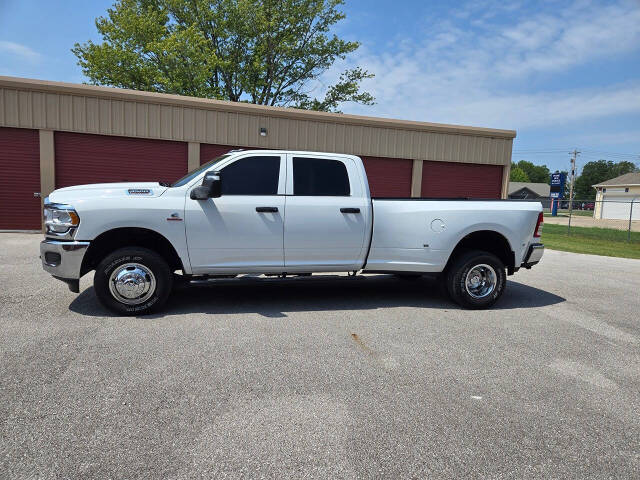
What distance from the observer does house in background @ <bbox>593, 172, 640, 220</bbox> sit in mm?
44753

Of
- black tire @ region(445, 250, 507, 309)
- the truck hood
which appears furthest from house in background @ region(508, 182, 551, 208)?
the truck hood

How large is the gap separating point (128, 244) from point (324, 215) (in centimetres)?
241

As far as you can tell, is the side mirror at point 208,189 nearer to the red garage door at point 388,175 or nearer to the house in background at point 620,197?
the red garage door at point 388,175

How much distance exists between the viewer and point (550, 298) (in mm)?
6832

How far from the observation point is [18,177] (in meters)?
12.7

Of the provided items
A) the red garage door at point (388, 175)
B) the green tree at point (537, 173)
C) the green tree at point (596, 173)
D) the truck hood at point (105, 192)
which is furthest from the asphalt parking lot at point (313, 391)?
the green tree at point (537, 173)

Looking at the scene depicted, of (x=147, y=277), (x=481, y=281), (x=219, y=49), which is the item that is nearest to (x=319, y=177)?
(x=147, y=277)

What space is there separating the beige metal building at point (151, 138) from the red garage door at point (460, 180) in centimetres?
11

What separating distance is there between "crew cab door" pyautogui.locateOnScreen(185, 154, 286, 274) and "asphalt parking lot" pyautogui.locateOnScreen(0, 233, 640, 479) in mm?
648

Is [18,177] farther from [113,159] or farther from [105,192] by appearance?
[105,192]

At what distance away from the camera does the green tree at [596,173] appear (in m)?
110

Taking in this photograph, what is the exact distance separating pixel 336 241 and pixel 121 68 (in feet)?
85.4

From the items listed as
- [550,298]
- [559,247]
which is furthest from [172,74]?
[550,298]

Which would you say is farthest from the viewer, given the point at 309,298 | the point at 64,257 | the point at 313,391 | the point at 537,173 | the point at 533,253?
the point at 537,173
